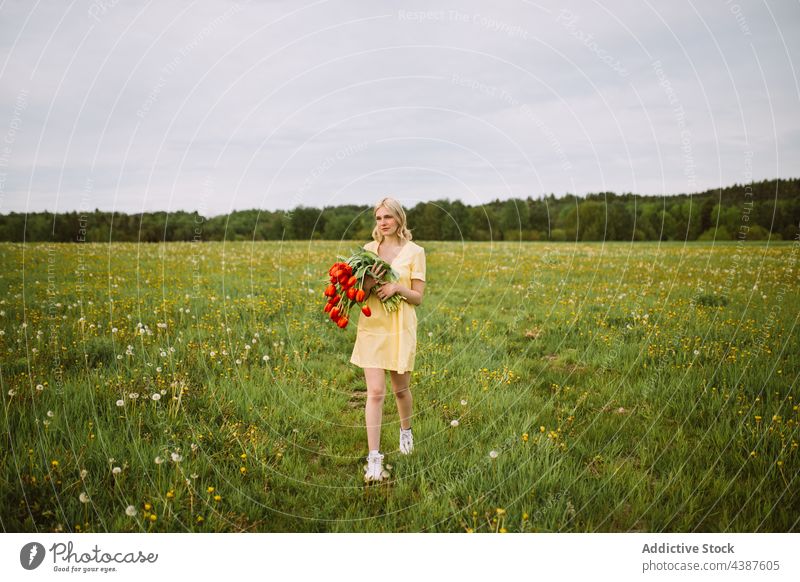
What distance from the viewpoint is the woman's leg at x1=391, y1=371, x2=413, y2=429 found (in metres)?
4.52

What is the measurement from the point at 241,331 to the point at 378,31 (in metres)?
4.55

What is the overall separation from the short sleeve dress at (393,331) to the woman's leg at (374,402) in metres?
0.08

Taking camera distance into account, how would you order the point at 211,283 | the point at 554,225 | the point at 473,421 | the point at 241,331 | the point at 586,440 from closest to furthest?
1. the point at 586,440
2. the point at 473,421
3. the point at 241,331
4. the point at 211,283
5. the point at 554,225

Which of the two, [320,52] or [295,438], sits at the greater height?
[320,52]

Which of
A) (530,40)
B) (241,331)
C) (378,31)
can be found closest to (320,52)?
(378,31)

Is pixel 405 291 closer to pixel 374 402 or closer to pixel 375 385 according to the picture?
pixel 375 385

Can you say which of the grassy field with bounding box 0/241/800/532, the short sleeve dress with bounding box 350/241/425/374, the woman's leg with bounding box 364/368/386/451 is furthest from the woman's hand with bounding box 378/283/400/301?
the grassy field with bounding box 0/241/800/532

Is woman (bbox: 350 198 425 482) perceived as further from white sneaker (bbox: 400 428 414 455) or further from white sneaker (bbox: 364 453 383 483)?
white sneaker (bbox: 400 428 414 455)

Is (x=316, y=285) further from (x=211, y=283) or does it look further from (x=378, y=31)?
(x=378, y=31)

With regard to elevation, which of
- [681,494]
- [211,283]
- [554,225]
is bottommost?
[681,494]

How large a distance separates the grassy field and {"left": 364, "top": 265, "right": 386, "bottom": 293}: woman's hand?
1.56 m

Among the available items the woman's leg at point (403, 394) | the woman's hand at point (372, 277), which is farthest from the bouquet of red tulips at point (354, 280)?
the woman's leg at point (403, 394)

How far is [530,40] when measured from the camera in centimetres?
618

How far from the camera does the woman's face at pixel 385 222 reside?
171 inches
